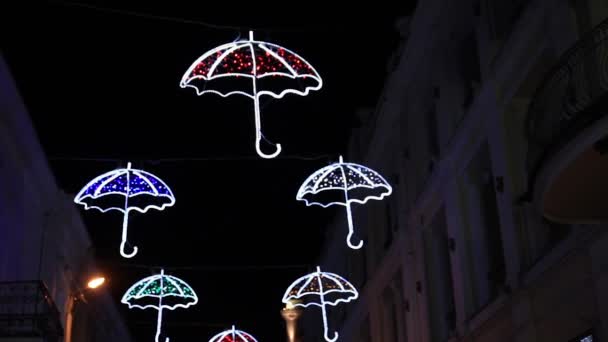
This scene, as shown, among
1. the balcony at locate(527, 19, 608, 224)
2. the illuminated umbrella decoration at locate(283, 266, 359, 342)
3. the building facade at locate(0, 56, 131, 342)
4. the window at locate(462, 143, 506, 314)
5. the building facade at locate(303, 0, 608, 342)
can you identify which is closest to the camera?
the balcony at locate(527, 19, 608, 224)

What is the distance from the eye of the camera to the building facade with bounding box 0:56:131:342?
2269cm

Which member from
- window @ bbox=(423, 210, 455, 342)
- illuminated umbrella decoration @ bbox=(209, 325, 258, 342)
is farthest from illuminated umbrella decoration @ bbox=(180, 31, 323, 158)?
illuminated umbrella decoration @ bbox=(209, 325, 258, 342)

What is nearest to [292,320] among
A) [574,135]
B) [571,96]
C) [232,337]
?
[571,96]

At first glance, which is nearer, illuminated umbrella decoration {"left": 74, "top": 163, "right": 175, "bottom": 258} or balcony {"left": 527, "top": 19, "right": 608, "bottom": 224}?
balcony {"left": 527, "top": 19, "right": 608, "bottom": 224}

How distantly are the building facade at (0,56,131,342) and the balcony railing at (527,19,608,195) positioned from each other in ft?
40.6

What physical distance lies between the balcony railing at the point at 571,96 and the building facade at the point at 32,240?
1238 cm

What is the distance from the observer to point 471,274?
21578 millimetres

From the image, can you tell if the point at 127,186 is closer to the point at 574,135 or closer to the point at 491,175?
the point at 491,175

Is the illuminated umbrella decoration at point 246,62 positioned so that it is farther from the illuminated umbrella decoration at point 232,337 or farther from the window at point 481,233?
the illuminated umbrella decoration at point 232,337

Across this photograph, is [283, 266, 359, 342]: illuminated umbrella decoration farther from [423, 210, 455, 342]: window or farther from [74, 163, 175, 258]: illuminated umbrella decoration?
[74, 163, 175, 258]: illuminated umbrella decoration

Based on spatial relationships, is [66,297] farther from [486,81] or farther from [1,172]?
[486,81]

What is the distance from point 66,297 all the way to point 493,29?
1985 cm

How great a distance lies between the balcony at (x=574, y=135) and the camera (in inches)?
472

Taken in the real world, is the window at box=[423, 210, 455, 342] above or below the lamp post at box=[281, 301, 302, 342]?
above
